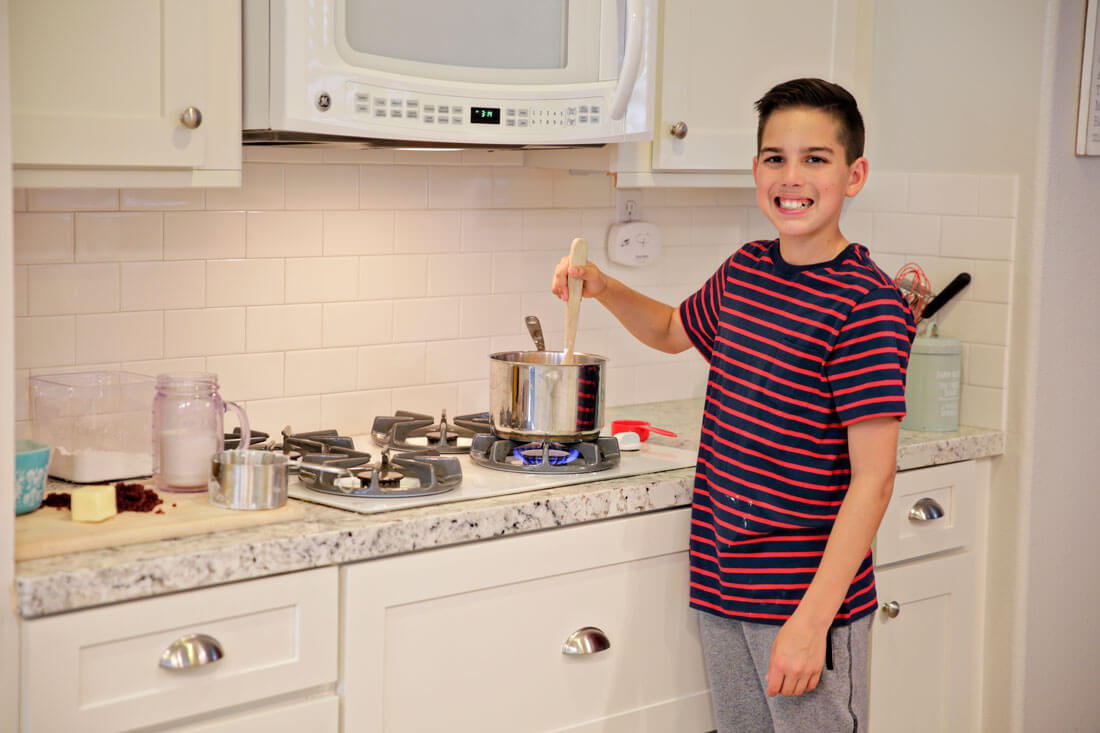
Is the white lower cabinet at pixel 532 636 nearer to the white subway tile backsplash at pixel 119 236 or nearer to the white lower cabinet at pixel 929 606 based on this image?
the white lower cabinet at pixel 929 606

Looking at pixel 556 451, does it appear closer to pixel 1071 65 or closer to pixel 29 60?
pixel 29 60

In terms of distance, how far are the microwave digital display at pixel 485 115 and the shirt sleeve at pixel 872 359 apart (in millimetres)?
648

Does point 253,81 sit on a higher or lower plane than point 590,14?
lower

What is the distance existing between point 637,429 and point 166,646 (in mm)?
1065

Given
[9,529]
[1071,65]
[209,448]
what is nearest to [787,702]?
[209,448]

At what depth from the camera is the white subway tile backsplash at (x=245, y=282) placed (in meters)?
2.12

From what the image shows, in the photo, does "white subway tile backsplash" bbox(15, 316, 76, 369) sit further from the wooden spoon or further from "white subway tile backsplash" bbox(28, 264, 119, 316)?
the wooden spoon

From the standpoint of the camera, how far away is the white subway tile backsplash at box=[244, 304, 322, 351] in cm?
218

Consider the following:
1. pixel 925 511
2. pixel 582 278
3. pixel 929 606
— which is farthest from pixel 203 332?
pixel 929 606

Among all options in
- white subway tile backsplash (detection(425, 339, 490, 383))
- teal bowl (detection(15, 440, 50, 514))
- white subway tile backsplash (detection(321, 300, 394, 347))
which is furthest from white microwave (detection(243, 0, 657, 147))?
teal bowl (detection(15, 440, 50, 514))

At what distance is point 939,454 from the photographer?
2426 mm

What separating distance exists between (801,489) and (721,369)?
0.23 meters

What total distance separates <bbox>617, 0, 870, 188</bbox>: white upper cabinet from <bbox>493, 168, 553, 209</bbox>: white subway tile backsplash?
0.88ft

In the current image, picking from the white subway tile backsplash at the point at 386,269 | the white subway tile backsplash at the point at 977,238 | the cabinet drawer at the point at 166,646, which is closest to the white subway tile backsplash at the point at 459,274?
the white subway tile backsplash at the point at 386,269
